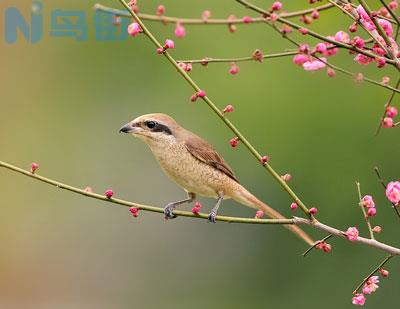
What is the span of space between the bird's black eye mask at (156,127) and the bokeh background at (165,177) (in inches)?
164

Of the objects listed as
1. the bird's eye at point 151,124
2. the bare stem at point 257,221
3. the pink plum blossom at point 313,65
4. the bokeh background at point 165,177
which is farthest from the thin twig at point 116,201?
the bokeh background at point 165,177

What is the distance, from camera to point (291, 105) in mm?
9328

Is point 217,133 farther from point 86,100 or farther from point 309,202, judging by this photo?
point 86,100

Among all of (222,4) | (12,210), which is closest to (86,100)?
(12,210)

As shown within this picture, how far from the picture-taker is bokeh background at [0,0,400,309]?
29.3ft

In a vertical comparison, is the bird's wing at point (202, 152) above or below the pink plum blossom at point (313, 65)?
below

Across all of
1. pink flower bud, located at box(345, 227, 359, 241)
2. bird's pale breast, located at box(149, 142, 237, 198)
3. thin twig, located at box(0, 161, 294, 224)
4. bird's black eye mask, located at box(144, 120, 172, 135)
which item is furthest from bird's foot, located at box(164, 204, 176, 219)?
pink flower bud, located at box(345, 227, 359, 241)

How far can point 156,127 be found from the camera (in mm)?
3939

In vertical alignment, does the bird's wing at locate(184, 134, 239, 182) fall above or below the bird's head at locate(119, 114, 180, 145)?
below

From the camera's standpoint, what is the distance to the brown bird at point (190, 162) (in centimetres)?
399

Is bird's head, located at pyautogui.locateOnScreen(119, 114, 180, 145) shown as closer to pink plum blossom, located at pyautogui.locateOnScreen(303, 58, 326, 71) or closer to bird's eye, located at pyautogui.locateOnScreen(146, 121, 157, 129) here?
bird's eye, located at pyautogui.locateOnScreen(146, 121, 157, 129)

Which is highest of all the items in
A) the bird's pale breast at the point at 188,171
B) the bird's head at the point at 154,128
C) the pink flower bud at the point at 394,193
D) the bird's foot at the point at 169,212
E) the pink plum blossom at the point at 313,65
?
the pink plum blossom at the point at 313,65

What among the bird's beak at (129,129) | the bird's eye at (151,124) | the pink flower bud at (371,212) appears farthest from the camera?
the bird's eye at (151,124)

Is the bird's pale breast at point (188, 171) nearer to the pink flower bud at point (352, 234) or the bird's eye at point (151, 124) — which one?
the bird's eye at point (151, 124)
